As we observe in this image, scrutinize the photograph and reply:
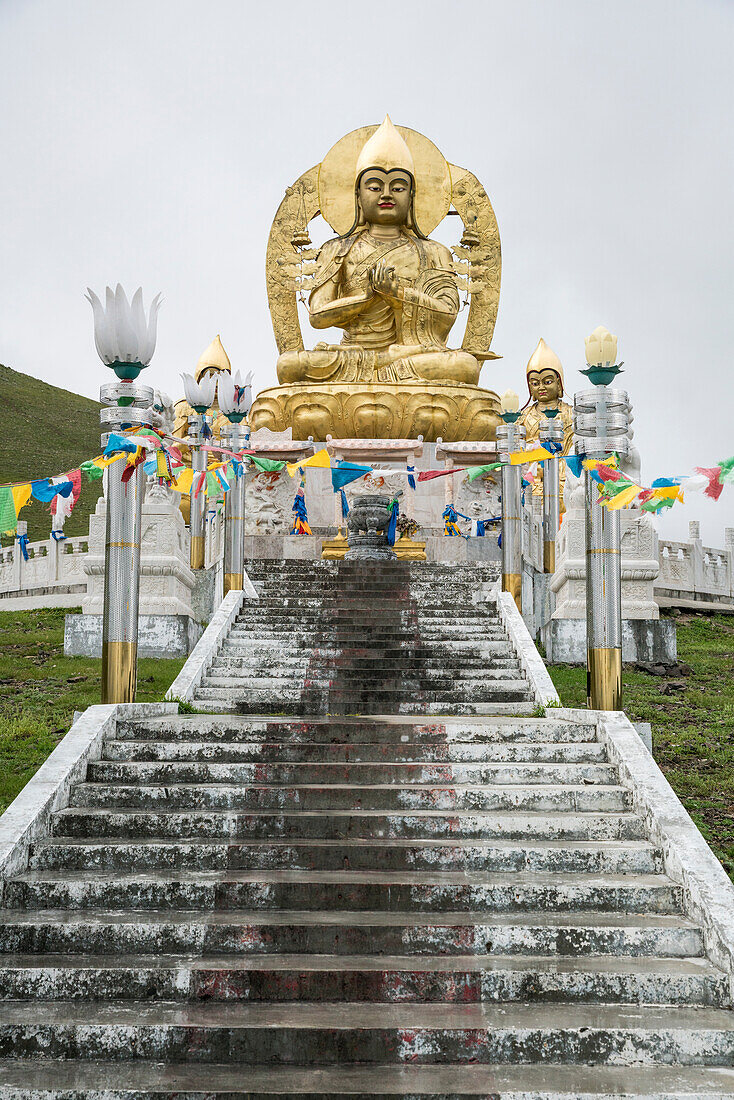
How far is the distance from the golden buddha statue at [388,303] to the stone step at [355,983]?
53.7 feet

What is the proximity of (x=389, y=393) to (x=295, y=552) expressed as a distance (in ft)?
14.7

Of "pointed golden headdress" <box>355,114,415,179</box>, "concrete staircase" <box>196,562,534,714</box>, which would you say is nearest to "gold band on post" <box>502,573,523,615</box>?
"concrete staircase" <box>196,562,534,714</box>

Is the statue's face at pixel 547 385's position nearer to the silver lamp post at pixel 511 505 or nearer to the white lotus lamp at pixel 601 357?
the silver lamp post at pixel 511 505

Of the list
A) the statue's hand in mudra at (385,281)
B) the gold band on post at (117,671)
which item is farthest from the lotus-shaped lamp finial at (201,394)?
the statue's hand in mudra at (385,281)

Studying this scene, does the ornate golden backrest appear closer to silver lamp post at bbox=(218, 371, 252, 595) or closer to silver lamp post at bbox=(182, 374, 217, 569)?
silver lamp post at bbox=(182, 374, 217, 569)

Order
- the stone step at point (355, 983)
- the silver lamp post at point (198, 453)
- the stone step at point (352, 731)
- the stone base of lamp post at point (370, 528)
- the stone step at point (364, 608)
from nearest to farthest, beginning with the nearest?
the stone step at point (355, 983), the stone step at point (352, 731), the stone step at point (364, 608), the silver lamp post at point (198, 453), the stone base of lamp post at point (370, 528)

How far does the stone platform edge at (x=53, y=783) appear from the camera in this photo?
620 centimetres

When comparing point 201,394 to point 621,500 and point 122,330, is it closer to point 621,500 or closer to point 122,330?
point 122,330

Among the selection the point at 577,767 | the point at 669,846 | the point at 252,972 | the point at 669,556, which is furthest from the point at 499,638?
the point at 669,556

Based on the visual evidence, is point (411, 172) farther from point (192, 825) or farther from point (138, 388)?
point (192, 825)

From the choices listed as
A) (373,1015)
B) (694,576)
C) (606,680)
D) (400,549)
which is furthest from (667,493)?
(694,576)

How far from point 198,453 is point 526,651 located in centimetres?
565

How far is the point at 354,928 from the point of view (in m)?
5.63

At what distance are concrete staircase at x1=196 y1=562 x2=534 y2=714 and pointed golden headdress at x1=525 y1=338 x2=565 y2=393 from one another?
10.3m
